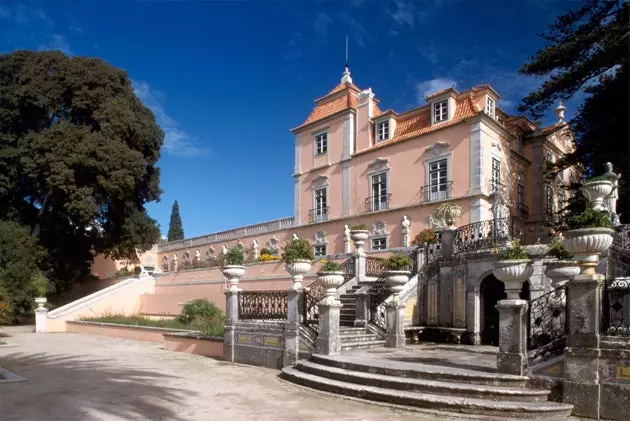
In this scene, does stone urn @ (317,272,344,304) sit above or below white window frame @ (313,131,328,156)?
below

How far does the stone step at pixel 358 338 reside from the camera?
1083 cm

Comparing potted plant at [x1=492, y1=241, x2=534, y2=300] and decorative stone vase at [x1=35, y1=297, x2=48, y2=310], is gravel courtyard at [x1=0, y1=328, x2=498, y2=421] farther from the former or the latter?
decorative stone vase at [x1=35, y1=297, x2=48, y2=310]

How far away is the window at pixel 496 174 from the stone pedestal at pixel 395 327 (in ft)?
40.0

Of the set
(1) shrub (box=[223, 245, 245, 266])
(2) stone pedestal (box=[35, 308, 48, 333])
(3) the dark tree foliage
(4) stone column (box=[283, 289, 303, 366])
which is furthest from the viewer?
(3) the dark tree foliage

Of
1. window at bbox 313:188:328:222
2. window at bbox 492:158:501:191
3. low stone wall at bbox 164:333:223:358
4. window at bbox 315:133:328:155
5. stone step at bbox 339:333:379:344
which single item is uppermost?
window at bbox 315:133:328:155

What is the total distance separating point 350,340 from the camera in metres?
11.0

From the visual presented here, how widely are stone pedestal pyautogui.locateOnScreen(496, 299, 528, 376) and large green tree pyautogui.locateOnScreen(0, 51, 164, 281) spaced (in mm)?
21600

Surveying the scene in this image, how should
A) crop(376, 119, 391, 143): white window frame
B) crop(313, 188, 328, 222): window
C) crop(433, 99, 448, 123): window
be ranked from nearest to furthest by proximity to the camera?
crop(433, 99, 448, 123): window, crop(376, 119, 391, 143): white window frame, crop(313, 188, 328, 222): window

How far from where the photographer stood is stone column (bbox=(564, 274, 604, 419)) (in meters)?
6.46

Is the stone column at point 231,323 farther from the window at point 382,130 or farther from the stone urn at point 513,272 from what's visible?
the window at point 382,130

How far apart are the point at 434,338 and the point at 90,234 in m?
22.0

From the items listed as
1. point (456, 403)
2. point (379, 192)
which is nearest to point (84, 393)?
point (456, 403)

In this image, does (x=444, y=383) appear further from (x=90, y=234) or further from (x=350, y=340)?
(x=90, y=234)

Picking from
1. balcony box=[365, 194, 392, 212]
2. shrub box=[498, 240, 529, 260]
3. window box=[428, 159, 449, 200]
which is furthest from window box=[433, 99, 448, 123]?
shrub box=[498, 240, 529, 260]
